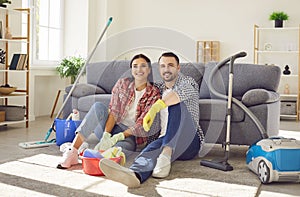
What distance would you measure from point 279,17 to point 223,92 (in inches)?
139

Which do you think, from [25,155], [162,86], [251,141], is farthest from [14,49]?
[251,141]

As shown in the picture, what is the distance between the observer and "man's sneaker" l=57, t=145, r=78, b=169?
2910 mm

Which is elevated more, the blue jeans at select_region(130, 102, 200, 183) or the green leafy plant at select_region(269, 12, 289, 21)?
the green leafy plant at select_region(269, 12, 289, 21)

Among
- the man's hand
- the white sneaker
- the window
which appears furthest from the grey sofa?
the window

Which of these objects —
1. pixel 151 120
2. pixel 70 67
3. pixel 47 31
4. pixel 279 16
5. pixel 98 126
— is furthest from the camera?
pixel 279 16

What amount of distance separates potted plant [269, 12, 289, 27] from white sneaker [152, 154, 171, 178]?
469 cm

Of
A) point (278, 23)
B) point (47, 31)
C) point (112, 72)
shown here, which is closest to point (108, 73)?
point (112, 72)

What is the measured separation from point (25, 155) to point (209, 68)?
179cm

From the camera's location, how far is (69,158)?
2.93 meters

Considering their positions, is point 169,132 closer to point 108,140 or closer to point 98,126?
point 108,140

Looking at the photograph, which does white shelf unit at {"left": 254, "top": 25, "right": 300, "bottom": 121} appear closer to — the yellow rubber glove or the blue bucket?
the blue bucket

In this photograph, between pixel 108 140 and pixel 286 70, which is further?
pixel 286 70

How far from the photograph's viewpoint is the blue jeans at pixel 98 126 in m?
3.16

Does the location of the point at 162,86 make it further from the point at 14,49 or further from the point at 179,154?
the point at 14,49
